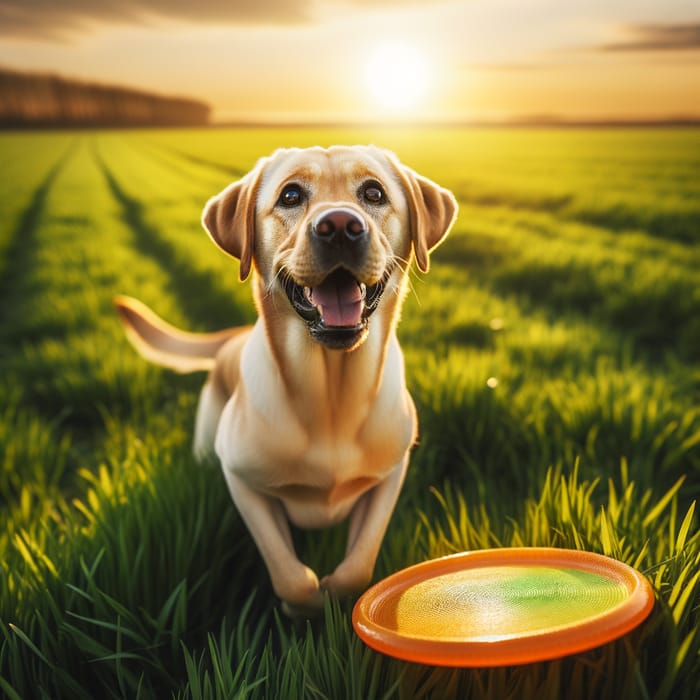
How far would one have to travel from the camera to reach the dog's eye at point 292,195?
81.2 inches

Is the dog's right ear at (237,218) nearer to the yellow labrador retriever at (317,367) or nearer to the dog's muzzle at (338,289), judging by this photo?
the yellow labrador retriever at (317,367)

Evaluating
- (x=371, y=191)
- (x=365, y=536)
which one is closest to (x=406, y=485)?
(x=365, y=536)

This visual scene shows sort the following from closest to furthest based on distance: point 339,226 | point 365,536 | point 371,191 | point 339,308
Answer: point 339,226
point 339,308
point 371,191
point 365,536

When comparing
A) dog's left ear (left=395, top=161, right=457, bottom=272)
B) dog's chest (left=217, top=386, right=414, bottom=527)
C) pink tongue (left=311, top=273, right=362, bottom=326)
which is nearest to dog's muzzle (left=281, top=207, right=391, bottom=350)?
pink tongue (left=311, top=273, right=362, bottom=326)

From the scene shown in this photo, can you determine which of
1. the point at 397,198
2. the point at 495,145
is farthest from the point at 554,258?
the point at 495,145

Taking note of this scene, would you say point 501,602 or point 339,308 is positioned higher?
point 339,308

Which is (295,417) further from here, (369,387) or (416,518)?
(416,518)

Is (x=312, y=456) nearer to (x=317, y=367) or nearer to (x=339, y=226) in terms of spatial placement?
(x=317, y=367)

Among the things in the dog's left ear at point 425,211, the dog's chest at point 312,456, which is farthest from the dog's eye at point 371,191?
the dog's chest at point 312,456

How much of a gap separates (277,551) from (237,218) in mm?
1021

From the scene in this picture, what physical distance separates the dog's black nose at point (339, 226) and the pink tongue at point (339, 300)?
0.55 feet

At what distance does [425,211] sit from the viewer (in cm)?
215

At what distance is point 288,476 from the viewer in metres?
2.13

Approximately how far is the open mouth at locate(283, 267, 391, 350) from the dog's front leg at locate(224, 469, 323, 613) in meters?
0.63
